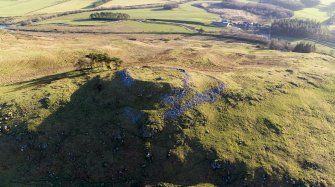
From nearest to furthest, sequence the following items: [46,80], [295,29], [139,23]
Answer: [46,80]
[295,29]
[139,23]

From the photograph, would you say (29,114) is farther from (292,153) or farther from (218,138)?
(292,153)

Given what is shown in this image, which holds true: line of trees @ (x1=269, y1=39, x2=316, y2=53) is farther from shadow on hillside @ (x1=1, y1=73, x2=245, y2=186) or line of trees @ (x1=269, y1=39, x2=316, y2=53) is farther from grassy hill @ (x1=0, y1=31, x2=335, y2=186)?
shadow on hillside @ (x1=1, y1=73, x2=245, y2=186)

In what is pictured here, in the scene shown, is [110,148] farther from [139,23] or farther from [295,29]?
[295,29]

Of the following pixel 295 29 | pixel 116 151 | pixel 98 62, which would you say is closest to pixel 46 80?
pixel 98 62

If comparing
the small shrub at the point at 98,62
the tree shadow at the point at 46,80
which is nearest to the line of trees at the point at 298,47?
the small shrub at the point at 98,62

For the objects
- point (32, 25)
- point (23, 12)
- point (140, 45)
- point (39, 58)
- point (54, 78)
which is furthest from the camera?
point (23, 12)

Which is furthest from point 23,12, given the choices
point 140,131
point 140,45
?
point 140,131

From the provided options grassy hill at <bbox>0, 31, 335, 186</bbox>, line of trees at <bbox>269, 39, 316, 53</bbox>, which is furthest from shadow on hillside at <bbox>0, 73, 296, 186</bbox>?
line of trees at <bbox>269, 39, 316, 53</bbox>

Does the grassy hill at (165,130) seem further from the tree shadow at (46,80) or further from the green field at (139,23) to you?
the green field at (139,23)
